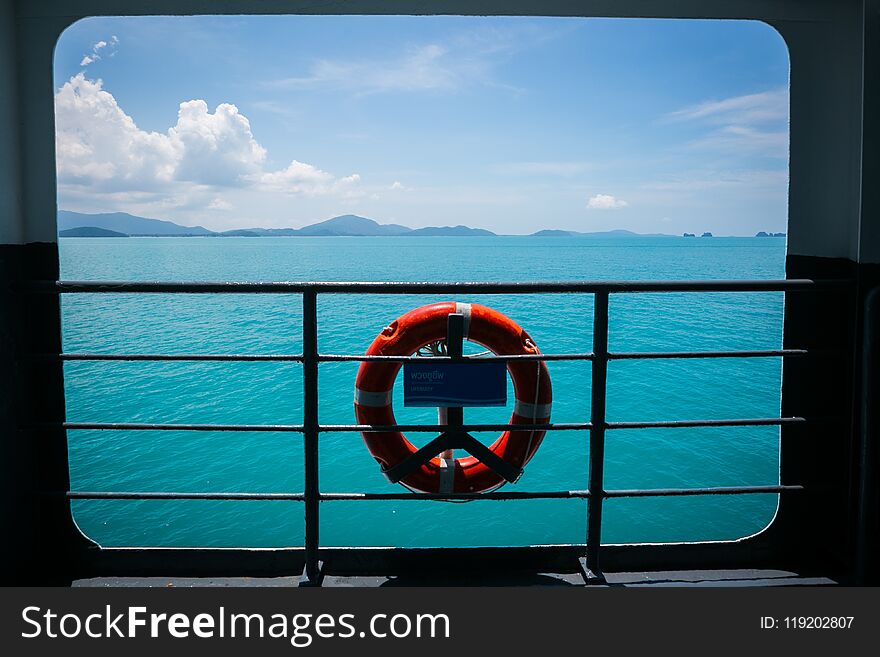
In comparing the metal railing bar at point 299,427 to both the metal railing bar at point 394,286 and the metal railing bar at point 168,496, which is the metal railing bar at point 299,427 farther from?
the metal railing bar at point 394,286

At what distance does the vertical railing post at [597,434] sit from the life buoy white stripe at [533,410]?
8.0 inches

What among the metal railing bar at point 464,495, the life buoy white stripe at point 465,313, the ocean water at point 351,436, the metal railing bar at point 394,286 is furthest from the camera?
the ocean water at point 351,436

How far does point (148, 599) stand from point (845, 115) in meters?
2.44

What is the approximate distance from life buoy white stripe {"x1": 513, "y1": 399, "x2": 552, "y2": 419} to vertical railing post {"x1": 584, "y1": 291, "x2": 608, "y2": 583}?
204mm

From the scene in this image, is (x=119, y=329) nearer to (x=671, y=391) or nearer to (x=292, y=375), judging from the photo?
(x=292, y=375)

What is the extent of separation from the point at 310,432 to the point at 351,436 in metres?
8.19

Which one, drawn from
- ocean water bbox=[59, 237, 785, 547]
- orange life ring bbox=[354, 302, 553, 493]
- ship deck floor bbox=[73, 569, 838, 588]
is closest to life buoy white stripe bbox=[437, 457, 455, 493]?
orange life ring bbox=[354, 302, 553, 493]

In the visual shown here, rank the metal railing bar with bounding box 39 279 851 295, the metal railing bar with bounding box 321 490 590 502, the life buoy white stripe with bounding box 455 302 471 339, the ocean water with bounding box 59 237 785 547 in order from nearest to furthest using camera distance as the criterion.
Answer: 1. the metal railing bar with bounding box 39 279 851 295
2. the metal railing bar with bounding box 321 490 590 502
3. the life buoy white stripe with bounding box 455 302 471 339
4. the ocean water with bounding box 59 237 785 547

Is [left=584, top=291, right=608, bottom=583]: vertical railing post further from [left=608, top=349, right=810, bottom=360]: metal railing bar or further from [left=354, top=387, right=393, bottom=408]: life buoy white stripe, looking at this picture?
[left=354, top=387, right=393, bottom=408]: life buoy white stripe

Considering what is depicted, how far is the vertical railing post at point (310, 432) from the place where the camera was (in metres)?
1.60

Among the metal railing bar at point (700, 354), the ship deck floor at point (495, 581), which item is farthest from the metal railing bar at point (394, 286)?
the ship deck floor at point (495, 581)

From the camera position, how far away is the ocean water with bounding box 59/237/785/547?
21.7 ft

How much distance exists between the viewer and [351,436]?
9641mm

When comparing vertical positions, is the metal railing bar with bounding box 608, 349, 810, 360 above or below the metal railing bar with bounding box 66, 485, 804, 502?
above
